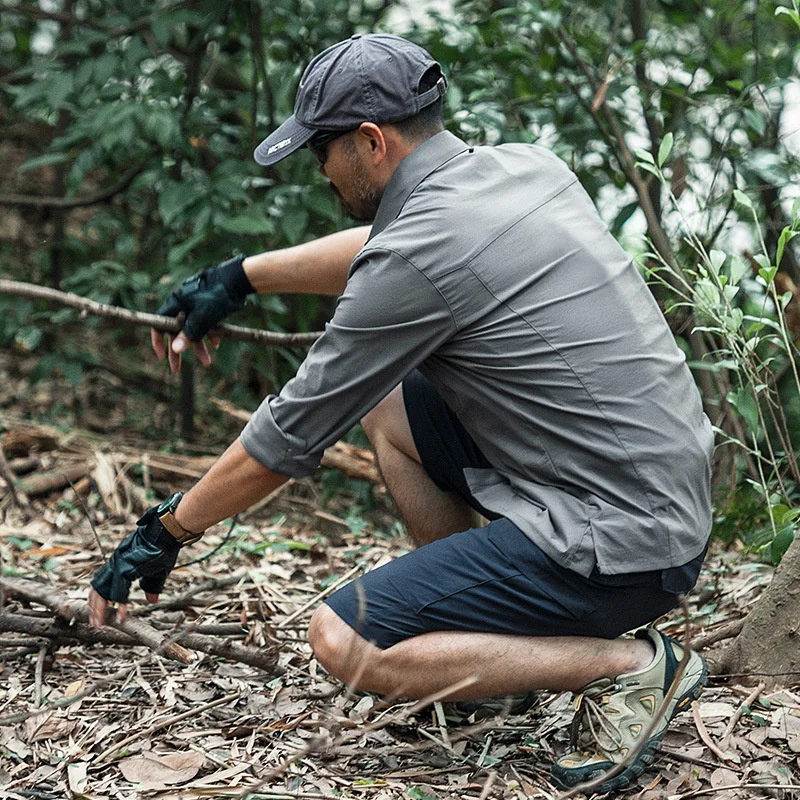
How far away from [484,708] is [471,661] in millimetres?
342

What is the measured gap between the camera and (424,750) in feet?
6.88

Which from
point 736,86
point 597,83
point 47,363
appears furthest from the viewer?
point 47,363

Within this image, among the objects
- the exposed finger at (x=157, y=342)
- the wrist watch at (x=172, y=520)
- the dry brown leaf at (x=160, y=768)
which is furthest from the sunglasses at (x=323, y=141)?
the dry brown leaf at (x=160, y=768)

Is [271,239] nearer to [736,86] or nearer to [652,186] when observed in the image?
[652,186]

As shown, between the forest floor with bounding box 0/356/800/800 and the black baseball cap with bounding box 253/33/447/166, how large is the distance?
117 cm

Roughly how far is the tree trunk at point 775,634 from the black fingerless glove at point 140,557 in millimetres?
1261

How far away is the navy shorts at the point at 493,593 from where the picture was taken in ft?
6.36

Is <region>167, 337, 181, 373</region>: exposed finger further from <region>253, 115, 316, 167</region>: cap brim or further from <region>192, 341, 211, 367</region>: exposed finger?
<region>253, 115, 316, 167</region>: cap brim

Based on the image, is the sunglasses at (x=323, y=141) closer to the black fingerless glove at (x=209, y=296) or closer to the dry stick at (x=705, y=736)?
the black fingerless glove at (x=209, y=296)

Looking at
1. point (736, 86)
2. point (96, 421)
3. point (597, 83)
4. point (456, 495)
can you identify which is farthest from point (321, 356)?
point (96, 421)

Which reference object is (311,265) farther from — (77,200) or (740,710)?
(77,200)

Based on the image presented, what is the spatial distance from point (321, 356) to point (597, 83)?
2127 millimetres

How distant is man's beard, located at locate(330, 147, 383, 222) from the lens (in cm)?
210

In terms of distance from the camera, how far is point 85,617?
7.65ft
